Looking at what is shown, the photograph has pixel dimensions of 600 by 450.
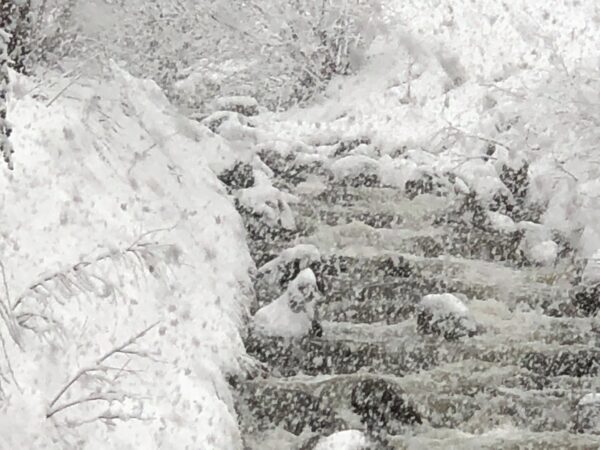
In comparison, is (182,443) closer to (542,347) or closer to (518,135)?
(542,347)

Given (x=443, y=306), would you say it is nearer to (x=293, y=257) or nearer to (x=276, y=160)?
(x=293, y=257)

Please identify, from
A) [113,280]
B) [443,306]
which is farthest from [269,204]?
[113,280]

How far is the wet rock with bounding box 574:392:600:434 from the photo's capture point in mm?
5824

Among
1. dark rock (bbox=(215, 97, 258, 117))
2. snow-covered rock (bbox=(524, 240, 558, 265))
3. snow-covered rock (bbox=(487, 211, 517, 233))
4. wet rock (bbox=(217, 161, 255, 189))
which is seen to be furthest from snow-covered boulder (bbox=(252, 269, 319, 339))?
dark rock (bbox=(215, 97, 258, 117))

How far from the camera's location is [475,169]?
9562mm

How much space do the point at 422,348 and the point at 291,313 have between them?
2.85ft

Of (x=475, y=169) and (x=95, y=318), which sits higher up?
(x=95, y=318)

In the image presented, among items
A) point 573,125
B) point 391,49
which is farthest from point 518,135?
point 391,49

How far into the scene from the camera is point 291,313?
6.72 metres

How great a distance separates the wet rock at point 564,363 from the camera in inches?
256

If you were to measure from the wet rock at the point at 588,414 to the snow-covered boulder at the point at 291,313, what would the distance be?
175 cm

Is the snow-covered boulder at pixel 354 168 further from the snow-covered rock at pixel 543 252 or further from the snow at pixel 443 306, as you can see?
the snow at pixel 443 306

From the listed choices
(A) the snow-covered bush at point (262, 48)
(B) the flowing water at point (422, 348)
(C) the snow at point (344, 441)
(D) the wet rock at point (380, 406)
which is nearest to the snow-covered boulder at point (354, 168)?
(B) the flowing water at point (422, 348)

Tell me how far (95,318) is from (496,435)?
89.3 inches
